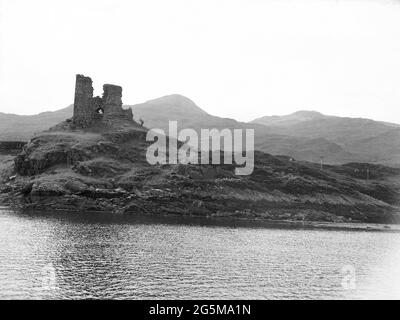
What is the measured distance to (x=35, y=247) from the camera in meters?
82.6

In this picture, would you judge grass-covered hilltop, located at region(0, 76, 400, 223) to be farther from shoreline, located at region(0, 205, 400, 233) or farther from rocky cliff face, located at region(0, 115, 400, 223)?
shoreline, located at region(0, 205, 400, 233)

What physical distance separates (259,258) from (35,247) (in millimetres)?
37503

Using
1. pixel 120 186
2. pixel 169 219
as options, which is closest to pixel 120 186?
pixel 120 186

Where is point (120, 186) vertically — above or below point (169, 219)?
above

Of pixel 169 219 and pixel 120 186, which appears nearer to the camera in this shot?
pixel 169 219

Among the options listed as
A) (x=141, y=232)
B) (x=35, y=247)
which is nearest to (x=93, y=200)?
(x=141, y=232)

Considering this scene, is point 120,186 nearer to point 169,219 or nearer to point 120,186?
point 120,186

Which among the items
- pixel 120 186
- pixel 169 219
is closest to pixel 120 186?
pixel 120 186

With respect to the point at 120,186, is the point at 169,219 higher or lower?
lower

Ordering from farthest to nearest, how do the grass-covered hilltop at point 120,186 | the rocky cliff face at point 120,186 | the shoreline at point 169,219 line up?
1. the rocky cliff face at point 120,186
2. the grass-covered hilltop at point 120,186
3. the shoreline at point 169,219

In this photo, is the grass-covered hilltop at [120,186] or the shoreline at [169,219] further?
the grass-covered hilltop at [120,186]

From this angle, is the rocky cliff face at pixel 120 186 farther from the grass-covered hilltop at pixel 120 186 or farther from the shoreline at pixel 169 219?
the shoreline at pixel 169 219

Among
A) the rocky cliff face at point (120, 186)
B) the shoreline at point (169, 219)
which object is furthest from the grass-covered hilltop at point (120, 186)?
the shoreline at point (169, 219)
